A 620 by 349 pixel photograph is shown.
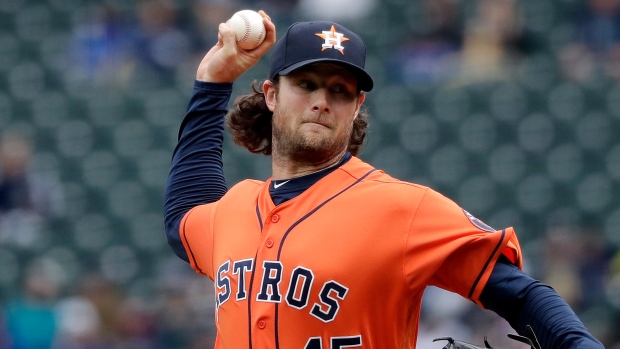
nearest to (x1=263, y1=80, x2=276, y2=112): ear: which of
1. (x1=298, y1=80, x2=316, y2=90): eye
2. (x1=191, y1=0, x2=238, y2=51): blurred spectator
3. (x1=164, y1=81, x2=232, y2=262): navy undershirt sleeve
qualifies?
(x1=298, y1=80, x2=316, y2=90): eye

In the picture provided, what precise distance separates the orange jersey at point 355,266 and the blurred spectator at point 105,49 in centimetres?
686

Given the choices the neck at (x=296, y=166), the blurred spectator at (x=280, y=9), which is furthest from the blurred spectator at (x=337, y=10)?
the neck at (x=296, y=166)

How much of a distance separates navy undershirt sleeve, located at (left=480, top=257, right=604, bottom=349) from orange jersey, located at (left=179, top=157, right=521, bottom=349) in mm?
31

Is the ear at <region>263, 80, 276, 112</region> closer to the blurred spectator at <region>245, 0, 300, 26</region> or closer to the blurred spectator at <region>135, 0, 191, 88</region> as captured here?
the blurred spectator at <region>245, 0, 300, 26</region>

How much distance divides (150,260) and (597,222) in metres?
3.36

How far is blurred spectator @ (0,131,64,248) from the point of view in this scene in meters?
8.10

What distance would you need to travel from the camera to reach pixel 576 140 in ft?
26.2

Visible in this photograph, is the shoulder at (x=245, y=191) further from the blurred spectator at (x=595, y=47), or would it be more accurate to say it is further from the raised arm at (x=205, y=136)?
the blurred spectator at (x=595, y=47)

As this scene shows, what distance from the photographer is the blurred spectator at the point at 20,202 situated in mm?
8102

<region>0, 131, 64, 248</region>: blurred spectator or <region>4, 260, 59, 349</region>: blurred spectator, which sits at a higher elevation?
<region>0, 131, 64, 248</region>: blurred spectator

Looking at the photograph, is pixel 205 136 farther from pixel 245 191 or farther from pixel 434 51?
pixel 434 51

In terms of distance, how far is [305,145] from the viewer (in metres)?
2.52

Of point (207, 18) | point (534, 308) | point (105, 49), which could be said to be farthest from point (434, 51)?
point (534, 308)

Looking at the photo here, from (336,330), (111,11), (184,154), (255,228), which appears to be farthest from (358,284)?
(111,11)
